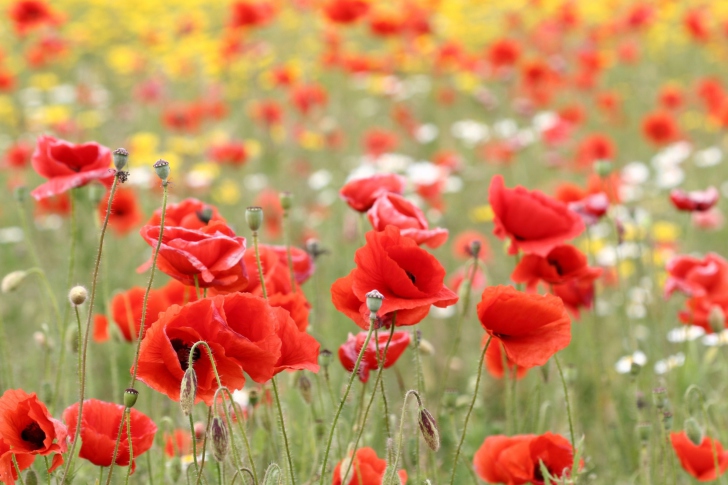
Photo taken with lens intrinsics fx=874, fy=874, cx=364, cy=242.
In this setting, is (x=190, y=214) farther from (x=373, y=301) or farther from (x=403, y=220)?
(x=373, y=301)

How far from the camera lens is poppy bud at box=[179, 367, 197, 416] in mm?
1230

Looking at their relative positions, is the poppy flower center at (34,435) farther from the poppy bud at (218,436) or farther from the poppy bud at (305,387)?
the poppy bud at (305,387)

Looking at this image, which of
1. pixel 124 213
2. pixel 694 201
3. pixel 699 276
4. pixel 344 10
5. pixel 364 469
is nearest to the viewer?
pixel 364 469

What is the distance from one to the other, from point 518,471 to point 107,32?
9.66m

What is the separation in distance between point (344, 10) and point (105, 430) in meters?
3.65

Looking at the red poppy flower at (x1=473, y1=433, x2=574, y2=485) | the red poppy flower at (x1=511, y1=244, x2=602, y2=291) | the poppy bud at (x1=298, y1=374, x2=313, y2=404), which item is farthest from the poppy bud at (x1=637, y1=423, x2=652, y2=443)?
the poppy bud at (x1=298, y1=374, x2=313, y2=404)

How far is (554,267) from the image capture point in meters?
1.88

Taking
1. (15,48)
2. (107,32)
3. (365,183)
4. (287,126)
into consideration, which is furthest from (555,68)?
(15,48)

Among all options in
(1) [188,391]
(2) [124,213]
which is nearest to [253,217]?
(1) [188,391]

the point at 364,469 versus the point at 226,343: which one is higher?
the point at 226,343

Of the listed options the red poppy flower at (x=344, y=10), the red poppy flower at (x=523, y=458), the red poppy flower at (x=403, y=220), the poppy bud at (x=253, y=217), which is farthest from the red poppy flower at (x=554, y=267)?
the red poppy flower at (x=344, y=10)

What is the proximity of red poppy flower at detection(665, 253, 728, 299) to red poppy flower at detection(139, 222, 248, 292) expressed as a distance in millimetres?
1209

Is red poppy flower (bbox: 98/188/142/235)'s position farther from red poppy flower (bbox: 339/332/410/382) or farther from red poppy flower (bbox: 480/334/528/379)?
red poppy flower (bbox: 339/332/410/382)

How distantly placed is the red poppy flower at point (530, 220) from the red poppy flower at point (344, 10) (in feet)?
10.4
